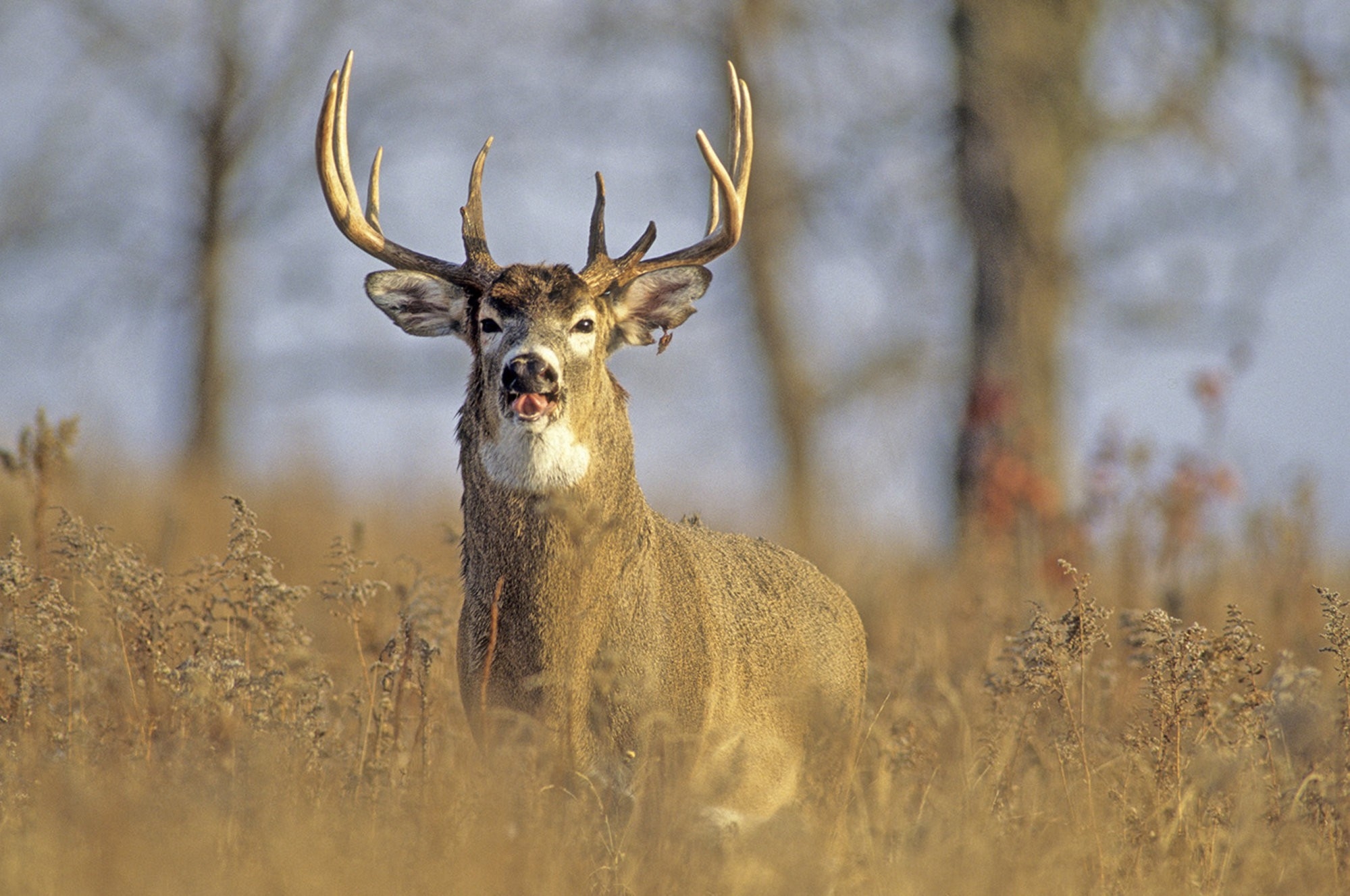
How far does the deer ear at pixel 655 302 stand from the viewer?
5.60 m

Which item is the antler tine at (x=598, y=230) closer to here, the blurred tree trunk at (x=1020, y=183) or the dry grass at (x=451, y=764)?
the dry grass at (x=451, y=764)

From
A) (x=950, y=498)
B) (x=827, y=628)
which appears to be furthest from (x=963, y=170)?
(x=827, y=628)

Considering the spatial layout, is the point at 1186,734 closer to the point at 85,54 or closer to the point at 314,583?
the point at 314,583

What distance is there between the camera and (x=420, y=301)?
5.67 metres

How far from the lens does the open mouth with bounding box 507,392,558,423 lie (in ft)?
15.8

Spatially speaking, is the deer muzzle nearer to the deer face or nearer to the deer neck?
the deer face

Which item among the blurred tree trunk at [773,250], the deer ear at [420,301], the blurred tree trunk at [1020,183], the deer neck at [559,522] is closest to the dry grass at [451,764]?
the deer neck at [559,522]

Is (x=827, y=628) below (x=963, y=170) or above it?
below

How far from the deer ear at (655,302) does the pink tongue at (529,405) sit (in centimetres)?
85

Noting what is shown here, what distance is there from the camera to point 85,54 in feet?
58.0

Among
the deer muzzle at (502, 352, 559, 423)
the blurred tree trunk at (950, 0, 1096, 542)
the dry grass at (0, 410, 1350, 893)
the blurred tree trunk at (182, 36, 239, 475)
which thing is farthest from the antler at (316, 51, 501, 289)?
the blurred tree trunk at (182, 36, 239, 475)

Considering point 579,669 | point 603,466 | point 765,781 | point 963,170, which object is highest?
point 963,170

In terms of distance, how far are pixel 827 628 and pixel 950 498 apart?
20.5ft

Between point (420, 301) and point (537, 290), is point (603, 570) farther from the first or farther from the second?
point (420, 301)
